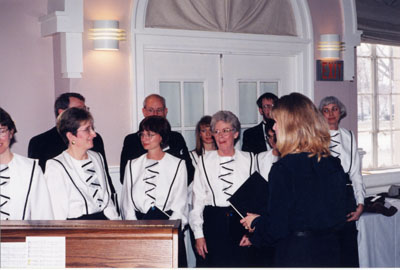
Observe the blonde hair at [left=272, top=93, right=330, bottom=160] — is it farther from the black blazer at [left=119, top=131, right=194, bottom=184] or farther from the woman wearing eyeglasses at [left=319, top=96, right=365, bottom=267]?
the woman wearing eyeglasses at [left=319, top=96, right=365, bottom=267]

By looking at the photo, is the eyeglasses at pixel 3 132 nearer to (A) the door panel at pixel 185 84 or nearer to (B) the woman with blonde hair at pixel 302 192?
(B) the woman with blonde hair at pixel 302 192

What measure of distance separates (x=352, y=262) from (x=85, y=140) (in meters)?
2.41

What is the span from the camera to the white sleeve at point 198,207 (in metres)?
3.61

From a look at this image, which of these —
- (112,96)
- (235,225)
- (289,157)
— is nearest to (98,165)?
(235,225)

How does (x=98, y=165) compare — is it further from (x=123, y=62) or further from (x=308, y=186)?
(x=123, y=62)

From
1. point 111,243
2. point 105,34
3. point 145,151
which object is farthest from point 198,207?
point 111,243

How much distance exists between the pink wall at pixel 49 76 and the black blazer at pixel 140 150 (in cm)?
54

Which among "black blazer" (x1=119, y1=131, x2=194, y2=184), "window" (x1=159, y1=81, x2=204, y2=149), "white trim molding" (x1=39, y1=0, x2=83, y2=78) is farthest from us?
"window" (x1=159, y1=81, x2=204, y2=149)

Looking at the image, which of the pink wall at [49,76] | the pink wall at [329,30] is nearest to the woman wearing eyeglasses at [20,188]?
the pink wall at [49,76]

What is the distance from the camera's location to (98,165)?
3186mm

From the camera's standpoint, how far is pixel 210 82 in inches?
208

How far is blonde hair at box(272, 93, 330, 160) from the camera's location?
7.89ft

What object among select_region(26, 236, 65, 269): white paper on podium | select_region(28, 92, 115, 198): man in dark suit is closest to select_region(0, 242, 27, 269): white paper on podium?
select_region(26, 236, 65, 269): white paper on podium

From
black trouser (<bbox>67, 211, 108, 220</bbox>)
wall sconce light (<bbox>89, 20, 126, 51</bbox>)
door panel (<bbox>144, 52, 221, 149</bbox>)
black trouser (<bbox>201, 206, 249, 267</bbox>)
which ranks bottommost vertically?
black trouser (<bbox>201, 206, 249, 267</bbox>)
